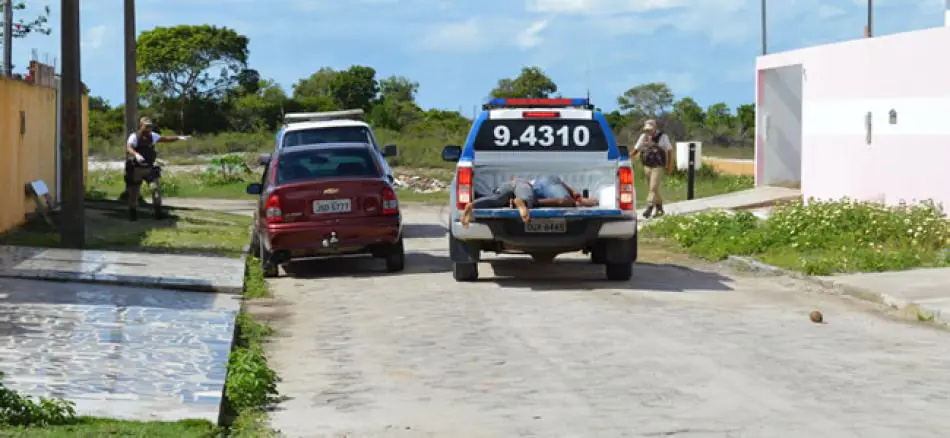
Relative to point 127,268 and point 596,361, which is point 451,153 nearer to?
point 127,268

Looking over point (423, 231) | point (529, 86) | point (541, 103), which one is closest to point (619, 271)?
point (541, 103)

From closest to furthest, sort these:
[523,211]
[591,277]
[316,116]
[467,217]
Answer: [523,211], [467,217], [591,277], [316,116]

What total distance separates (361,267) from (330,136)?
5.41m

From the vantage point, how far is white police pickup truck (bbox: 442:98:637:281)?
57.3 ft

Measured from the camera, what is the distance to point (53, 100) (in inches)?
1153

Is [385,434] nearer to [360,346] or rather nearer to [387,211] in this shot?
[360,346]

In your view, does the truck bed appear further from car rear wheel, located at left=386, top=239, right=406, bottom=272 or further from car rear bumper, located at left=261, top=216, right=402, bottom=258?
car rear wheel, located at left=386, top=239, right=406, bottom=272

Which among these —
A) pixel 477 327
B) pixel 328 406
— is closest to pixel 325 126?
pixel 477 327

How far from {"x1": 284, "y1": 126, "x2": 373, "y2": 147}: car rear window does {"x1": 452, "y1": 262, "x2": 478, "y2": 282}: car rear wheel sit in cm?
753

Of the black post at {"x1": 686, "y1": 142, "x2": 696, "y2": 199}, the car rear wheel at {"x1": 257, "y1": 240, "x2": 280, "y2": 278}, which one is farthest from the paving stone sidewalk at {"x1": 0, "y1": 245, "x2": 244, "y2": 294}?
the black post at {"x1": 686, "y1": 142, "x2": 696, "y2": 199}

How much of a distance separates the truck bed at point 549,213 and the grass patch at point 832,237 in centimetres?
272

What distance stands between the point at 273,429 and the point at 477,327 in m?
4.88

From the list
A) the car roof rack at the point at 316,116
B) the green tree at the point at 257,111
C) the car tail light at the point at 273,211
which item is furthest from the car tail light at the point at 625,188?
the green tree at the point at 257,111

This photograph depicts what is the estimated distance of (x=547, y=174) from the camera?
61.3ft
